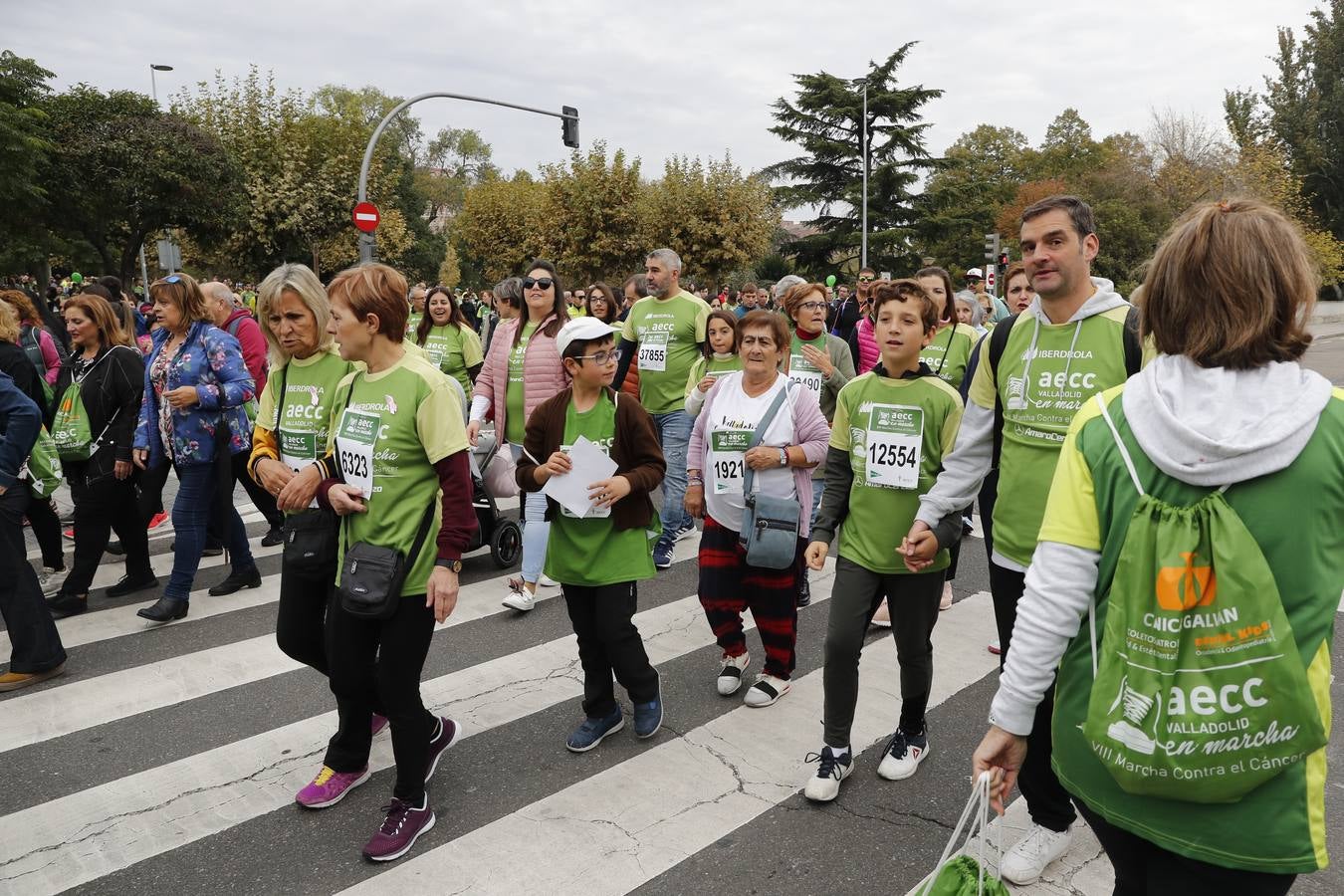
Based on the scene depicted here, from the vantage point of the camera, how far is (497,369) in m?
6.55

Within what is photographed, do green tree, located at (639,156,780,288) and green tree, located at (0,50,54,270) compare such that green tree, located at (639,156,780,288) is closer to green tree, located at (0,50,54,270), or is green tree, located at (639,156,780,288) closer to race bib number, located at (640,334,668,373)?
green tree, located at (0,50,54,270)

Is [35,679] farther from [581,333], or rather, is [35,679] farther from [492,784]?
[581,333]

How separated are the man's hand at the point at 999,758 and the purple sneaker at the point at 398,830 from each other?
2.21m

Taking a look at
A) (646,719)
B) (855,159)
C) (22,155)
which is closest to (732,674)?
(646,719)

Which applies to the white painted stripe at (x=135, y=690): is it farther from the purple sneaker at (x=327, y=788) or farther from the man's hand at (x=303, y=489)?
the man's hand at (x=303, y=489)

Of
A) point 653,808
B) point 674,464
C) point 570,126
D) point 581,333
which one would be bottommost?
point 653,808

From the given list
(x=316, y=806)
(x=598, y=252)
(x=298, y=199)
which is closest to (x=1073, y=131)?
(x=598, y=252)

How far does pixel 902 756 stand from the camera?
3.79m

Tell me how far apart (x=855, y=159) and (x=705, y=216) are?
1471 centimetres

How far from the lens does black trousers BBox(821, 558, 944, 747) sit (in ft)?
11.7

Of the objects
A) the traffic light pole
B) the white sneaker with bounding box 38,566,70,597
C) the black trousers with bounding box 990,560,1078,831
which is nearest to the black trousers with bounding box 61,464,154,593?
the white sneaker with bounding box 38,566,70,597

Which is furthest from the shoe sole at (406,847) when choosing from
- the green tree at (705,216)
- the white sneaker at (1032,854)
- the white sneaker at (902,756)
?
the green tree at (705,216)

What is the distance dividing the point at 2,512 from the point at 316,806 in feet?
8.07

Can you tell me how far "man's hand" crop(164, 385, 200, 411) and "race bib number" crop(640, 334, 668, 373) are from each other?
10.1 feet
